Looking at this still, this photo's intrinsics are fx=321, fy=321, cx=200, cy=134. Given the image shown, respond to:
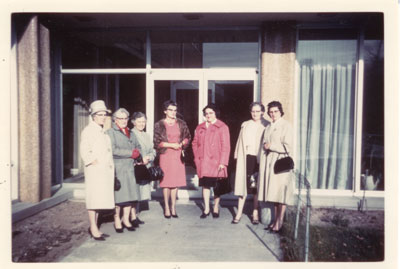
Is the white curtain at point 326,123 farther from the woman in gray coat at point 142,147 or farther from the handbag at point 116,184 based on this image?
the handbag at point 116,184

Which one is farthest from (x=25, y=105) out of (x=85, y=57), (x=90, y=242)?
(x=90, y=242)

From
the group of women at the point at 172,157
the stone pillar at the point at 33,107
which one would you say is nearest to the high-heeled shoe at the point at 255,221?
the group of women at the point at 172,157

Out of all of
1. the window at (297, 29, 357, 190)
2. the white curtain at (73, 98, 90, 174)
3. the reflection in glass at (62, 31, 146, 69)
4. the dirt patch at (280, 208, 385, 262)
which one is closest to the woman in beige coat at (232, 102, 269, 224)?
the dirt patch at (280, 208, 385, 262)

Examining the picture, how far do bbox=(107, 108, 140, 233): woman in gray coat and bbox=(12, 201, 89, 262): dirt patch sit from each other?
22.5 inches

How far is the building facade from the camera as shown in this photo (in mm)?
4625

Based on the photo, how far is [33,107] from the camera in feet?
15.0

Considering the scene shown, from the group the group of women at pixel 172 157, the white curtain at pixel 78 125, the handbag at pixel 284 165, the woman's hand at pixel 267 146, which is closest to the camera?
the group of women at pixel 172 157

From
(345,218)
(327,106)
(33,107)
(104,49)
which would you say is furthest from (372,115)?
(33,107)

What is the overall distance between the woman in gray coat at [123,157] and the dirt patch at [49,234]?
1.88 feet

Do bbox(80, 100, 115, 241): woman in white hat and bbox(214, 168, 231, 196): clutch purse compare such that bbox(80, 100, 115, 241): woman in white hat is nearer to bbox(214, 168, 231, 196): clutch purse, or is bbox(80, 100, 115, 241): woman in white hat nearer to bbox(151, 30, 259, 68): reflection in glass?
bbox(214, 168, 231, 196): clutch purse

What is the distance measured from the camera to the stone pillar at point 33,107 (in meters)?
4.50

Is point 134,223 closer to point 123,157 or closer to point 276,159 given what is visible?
point 123,157

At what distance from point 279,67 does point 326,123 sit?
1.22 metres
